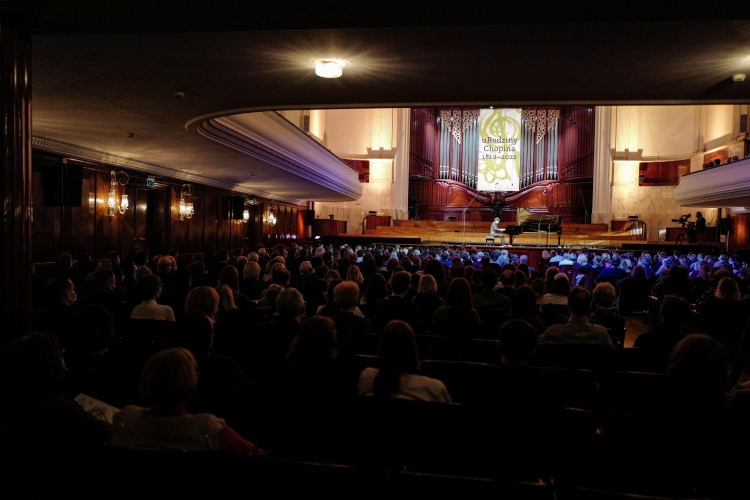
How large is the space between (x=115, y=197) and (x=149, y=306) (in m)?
6.75

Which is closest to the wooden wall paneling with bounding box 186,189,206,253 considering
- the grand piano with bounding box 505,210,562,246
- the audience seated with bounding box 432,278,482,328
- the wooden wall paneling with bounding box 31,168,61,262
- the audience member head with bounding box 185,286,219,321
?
the wooden wall paneling with bounding box 31,168,61,262

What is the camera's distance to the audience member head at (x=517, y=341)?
8.58ft

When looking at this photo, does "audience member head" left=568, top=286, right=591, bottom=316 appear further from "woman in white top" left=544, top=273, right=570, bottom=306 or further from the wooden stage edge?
the wooden stage edge

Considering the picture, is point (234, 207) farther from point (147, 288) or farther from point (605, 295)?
point (605, 295)

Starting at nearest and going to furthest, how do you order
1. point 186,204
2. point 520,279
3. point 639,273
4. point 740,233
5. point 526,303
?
1. point 526,303
2. point 520,279
3. point 639,273
4. point 186,204
5. point 740,233

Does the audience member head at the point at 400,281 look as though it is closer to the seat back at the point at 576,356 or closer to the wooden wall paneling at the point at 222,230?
the seat back at the point at 576,356

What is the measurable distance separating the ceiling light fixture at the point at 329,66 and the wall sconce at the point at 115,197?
22.5ft

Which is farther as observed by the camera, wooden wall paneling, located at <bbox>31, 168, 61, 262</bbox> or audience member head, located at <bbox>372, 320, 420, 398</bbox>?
wooden wall paneling, located at <bbox>31, 168, 61, 262</bbox>

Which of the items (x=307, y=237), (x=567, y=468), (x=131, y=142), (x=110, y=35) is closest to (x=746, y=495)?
(x=567, y=468)

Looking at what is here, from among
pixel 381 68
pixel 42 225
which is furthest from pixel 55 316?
pixel 42 225

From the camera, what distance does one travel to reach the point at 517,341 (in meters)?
2.61

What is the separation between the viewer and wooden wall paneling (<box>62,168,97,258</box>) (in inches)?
346

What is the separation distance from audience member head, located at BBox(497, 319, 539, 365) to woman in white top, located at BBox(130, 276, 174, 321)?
2.81m

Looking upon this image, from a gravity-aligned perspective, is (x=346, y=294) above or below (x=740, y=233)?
below
